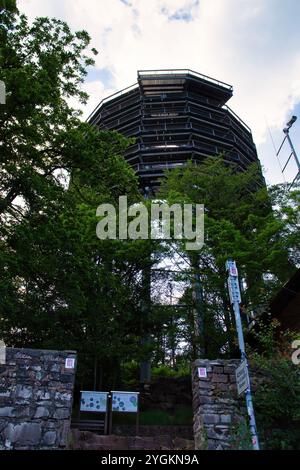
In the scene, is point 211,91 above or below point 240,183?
above

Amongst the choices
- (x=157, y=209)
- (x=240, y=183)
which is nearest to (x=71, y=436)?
(x=157, y=209)

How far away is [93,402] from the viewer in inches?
377

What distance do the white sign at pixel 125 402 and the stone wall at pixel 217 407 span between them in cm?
198

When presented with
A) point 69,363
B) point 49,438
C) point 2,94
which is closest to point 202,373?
point 69,363

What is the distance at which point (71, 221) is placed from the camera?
12359 millimetres

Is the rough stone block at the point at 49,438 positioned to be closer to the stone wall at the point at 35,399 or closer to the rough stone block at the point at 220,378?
the stone wall at the point at 35,399

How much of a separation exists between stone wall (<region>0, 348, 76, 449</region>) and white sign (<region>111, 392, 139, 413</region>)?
76.2 inches

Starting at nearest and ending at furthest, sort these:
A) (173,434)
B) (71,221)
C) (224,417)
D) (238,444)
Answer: (238,444) → (224,417) → (173,434) → (71,221)

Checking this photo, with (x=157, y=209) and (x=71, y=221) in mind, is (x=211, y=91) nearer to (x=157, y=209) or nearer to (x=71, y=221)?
(x=157, y=209)

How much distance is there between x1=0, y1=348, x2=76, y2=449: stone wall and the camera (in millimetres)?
7488

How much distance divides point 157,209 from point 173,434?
928cm

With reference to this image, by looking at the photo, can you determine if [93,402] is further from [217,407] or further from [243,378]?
[243,378]

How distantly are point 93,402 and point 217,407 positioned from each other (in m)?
3.27

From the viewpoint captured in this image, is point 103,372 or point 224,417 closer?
point 224,417
